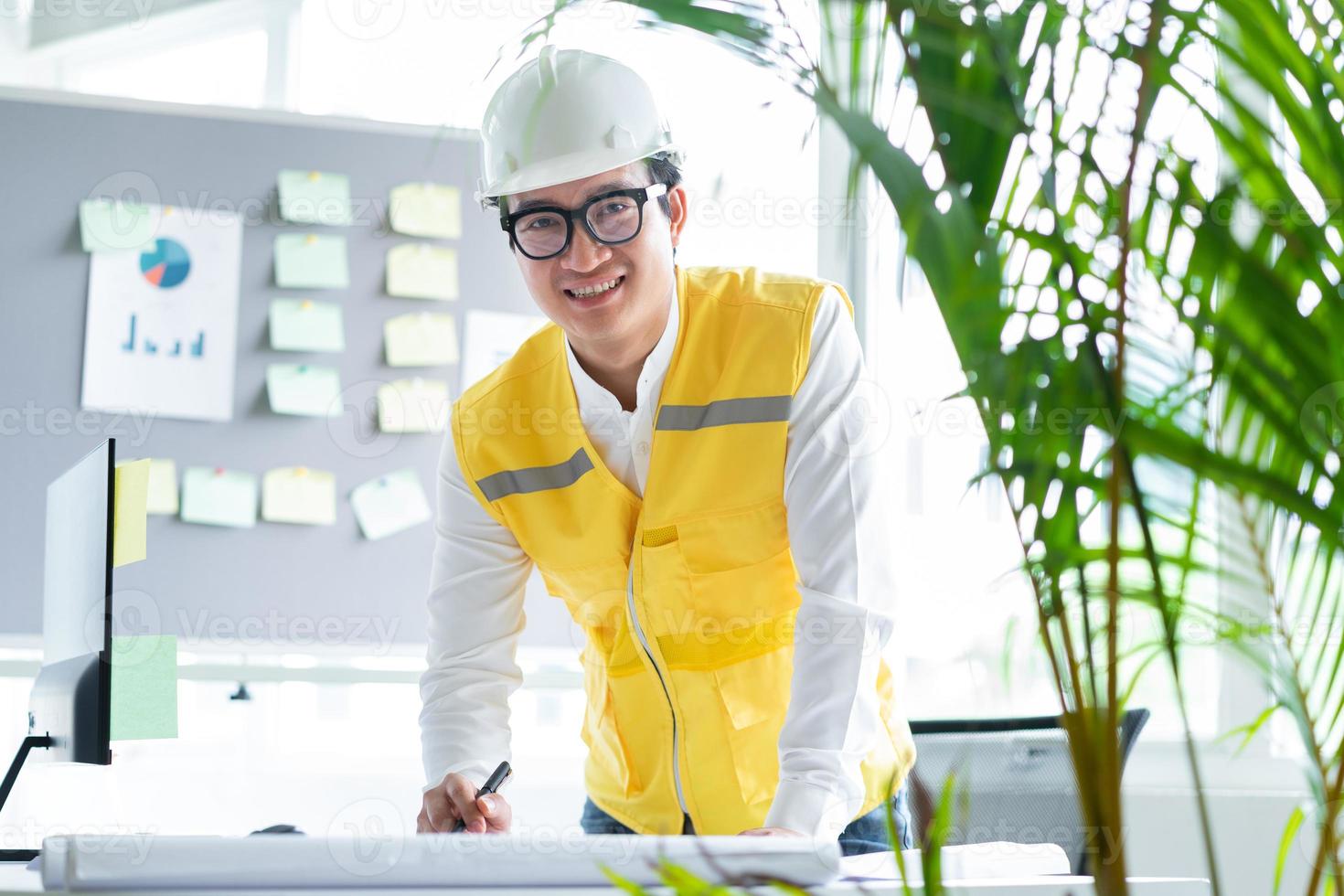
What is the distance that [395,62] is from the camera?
271 cm

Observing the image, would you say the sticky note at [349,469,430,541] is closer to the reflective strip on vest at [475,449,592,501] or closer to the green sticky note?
the reflective strip on vest at [475,449,592,501]

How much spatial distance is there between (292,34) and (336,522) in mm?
1122

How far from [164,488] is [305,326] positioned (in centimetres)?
41

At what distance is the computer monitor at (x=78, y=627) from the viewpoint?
4.07 ft

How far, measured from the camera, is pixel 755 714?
1486 mm

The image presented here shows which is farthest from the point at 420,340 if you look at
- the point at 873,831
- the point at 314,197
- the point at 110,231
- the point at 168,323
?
the point at 873,831

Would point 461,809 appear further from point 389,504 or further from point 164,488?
point 164,488

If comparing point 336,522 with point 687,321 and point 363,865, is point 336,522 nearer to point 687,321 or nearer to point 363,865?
point 687,321

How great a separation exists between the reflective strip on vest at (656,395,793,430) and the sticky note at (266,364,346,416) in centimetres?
109

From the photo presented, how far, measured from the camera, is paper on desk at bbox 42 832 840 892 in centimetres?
76

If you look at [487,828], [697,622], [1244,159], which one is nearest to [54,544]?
[487,828]

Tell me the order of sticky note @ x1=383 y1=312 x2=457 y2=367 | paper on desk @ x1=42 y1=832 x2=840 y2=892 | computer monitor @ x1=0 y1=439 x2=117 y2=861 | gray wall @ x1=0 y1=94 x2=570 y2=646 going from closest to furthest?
1. paper on desk @ x1=42 y1=832 x2=840 y2=892
2. computer monitor @ x1=0 y1=439 x2=117 y2=861
3. gray wall @ x1=0 y1=94 x2=570 y2=646
4. sticky note @ x1=383 y1=312 x2=457 y2=367

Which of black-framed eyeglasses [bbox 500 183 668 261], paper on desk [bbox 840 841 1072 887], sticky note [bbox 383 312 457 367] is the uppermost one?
black-framed eyeglasses [bbox 500 183 668 261]

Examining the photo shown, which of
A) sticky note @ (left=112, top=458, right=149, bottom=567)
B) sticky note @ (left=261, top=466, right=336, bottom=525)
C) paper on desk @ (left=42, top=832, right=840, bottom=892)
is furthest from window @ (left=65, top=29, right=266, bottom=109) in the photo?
paper on desk @ (left=42, top=832, right=840, bottom=892)
